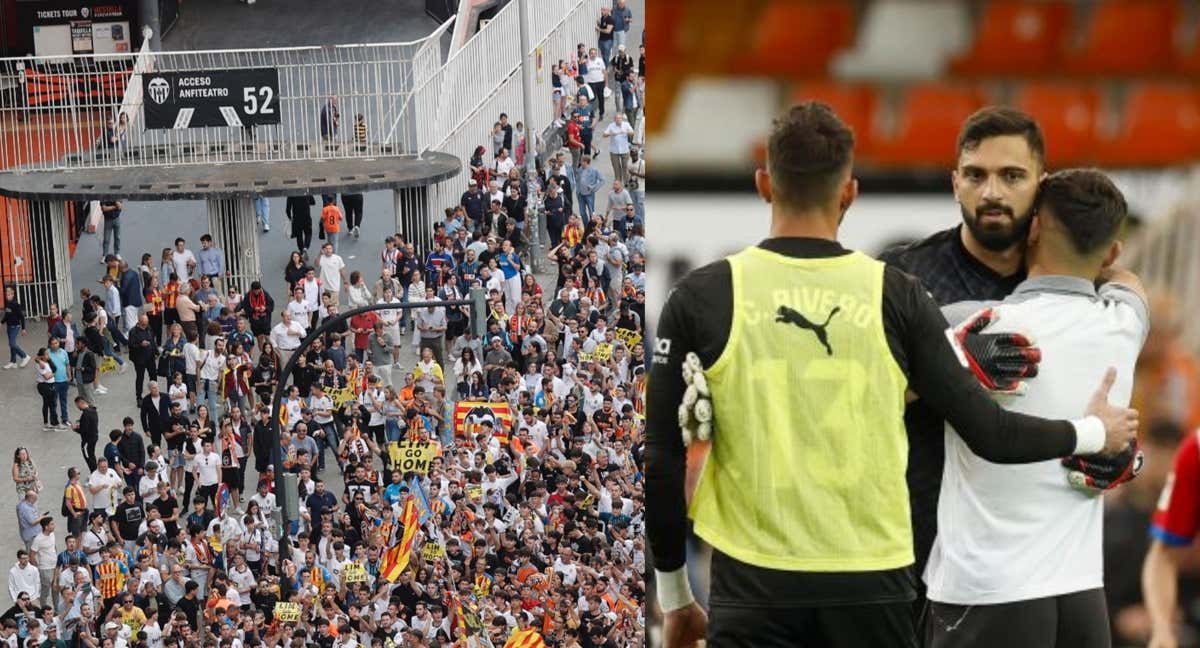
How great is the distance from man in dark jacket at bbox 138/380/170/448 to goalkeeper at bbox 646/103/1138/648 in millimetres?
17045

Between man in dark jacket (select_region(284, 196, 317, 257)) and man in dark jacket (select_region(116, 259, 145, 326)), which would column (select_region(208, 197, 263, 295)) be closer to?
man in dark jacket (select_region(284, 196, 317, 257))

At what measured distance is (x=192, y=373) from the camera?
20797 mm

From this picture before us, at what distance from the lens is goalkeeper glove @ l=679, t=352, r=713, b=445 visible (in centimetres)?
312

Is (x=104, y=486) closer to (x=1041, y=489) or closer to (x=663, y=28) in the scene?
(x=663, y=28)

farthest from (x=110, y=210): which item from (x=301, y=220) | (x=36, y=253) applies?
(x=301, y=220)

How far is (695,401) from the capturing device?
3.12 meters

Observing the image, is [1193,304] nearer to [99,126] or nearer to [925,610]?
[925,610]

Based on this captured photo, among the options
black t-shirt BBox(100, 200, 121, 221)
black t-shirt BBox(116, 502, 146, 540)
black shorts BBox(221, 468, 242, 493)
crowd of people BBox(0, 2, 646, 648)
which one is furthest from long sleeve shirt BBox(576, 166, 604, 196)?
black t-shirt BBox(116, 502, 146, 540)

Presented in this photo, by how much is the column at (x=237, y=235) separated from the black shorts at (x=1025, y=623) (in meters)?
22.1

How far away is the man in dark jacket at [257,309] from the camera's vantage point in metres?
22.0

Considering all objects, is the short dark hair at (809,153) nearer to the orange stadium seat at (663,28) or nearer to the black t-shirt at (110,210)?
the orange stadium seat at (663,28)

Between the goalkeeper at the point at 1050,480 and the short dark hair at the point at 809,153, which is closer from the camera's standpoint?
the short dark hair at the point at 809,153

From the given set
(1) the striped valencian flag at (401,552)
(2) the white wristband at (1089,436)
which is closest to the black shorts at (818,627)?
(2) the white wristband at (1089,436)

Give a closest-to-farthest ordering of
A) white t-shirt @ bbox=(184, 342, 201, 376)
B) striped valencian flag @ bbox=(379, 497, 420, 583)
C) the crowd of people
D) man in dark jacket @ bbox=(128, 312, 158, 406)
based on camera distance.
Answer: the crowd of people < striped valencian flag @ bbox=(379, 497, 420, 583) < white t-shirt @ bbox=(184, 342, 201, 376) < man in dark jacket @ bbox=(128, 312, 158, 406)
